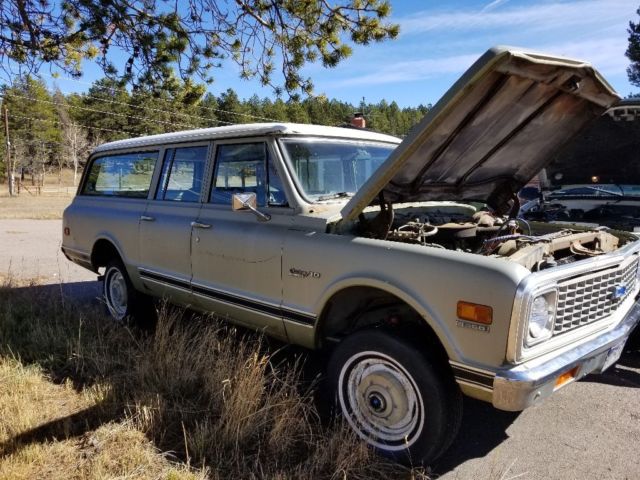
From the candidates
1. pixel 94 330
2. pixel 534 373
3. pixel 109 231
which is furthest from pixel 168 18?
pixel 534 373

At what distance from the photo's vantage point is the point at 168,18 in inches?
240

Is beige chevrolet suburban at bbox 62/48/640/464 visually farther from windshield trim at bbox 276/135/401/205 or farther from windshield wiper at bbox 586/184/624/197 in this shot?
windshield wiper at bbox 586/184/624/197

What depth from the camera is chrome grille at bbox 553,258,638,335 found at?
8.55ft

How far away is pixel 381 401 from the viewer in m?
2.85

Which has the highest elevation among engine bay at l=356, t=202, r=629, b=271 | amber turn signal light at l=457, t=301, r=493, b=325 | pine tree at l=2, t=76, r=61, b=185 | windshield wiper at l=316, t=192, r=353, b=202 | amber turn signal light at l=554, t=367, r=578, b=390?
pine tree at l=2, t=76, r=61, b=185

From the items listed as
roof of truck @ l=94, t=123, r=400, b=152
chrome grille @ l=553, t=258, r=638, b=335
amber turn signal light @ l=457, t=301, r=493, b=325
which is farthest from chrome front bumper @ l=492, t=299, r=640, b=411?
roof of truck @ l=94, t=123, r=400, b=152

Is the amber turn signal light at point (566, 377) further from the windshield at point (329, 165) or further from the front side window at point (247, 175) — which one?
the front side window at point (247, 175)

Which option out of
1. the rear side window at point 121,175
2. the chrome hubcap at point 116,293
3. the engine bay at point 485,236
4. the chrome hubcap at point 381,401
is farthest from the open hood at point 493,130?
the chrome hubcap at point 116,293

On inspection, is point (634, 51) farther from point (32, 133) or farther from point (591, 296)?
point (32, 133)

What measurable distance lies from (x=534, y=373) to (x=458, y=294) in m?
0.50

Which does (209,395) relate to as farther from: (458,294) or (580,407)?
(580,407)

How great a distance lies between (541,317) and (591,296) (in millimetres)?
551

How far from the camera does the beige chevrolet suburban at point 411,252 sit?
248 cm

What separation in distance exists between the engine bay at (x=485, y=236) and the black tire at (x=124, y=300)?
9.14 feet
